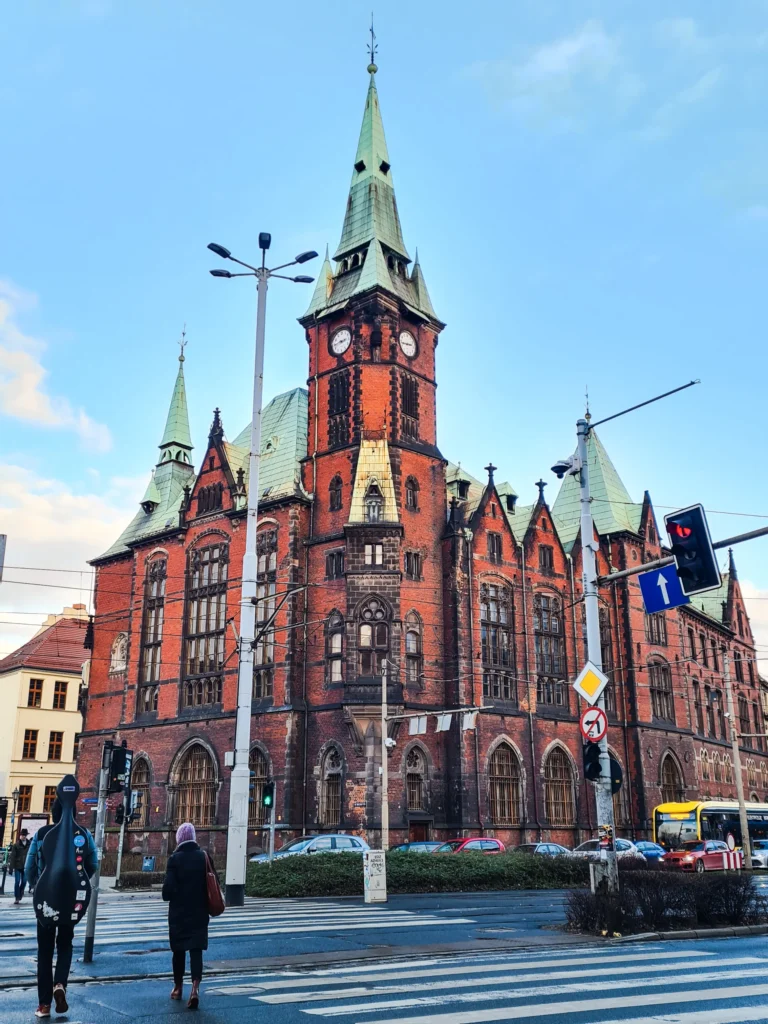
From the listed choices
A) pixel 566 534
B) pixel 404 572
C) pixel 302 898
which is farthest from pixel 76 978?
pixel 566 534

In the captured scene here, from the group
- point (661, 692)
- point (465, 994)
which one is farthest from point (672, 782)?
point (465, 994)

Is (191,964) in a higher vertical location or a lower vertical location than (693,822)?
lower

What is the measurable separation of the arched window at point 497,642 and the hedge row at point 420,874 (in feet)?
53.6

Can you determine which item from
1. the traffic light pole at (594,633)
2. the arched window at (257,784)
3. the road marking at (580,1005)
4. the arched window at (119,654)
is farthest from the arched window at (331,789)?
the road marking at (580,1005)

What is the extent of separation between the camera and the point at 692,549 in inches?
578

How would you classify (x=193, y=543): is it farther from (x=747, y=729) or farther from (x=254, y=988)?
(x=747, y=729)

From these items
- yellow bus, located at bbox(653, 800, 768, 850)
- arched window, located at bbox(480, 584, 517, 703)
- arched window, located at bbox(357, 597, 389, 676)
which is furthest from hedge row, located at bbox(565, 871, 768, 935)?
yellow bus, located at bbox(653, 800, 768, 850)

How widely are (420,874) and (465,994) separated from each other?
16.8 m

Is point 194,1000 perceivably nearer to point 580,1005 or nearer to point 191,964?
point 191,964

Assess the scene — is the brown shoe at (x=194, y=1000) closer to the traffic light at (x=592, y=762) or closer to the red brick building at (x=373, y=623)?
the traffic light at (x=592, y=762)

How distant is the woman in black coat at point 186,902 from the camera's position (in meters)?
9.47

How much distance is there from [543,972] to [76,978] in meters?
5.23

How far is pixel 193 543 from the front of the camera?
4944 centimetres

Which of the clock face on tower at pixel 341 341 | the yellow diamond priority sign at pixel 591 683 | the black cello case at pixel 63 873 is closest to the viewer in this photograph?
the black cello case at pixel 63 873
